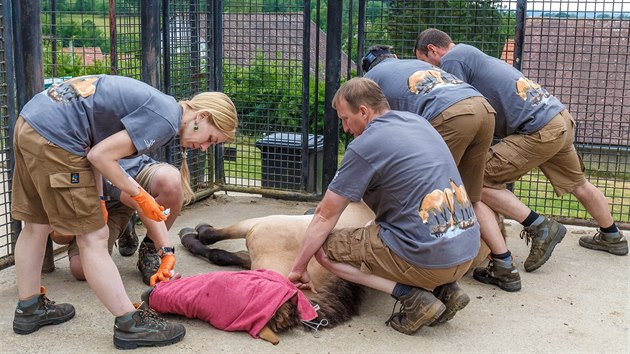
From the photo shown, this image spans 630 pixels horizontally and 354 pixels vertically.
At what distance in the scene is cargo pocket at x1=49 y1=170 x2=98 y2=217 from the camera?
3.53 meters

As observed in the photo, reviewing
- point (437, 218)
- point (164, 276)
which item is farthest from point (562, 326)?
point (164, 276)

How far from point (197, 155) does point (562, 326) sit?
3617 mm

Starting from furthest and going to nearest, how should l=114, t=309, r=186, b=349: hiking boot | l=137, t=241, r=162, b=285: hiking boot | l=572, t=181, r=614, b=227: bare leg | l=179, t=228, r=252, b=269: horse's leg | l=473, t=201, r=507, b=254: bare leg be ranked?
l=572, t=181, r=614, b=227: bare leg, l=179, t=228, r=252, b=269: horse's leg, l=473, t=201, r=507, b=254: bare leg, l=137, t=241, r=162, b=285: hiking boot, l=114, t=309, r=186, b=349: hiking boot

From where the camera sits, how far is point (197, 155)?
6703 millimetres

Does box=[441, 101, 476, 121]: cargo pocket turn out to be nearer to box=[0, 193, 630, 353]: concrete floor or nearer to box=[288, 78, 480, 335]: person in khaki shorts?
box=[288, 78, 480, 335]: person in khaki shorts

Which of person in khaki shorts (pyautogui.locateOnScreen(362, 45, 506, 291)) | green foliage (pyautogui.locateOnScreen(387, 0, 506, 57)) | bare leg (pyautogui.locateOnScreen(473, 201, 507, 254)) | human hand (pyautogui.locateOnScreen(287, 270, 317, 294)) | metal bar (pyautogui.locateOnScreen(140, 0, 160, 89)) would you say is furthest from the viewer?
green foliage (pyautogui.locateOnScreen(387, 0, 506, 57))

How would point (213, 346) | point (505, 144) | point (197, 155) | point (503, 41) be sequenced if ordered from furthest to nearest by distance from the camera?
point (197, 155), point (503, 41), point (505, 144), point (213, 346)

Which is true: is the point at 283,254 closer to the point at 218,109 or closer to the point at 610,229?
the point at 218,109

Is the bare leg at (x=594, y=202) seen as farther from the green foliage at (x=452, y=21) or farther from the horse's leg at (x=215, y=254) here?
the horse's leg at (x=215, y=254)

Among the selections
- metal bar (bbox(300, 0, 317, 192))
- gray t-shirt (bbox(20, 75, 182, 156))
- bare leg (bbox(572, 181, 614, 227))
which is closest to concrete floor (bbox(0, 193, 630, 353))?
bare leg (bbox(572, 181, 614, 227))

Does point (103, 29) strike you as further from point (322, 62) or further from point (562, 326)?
point (562, 326)

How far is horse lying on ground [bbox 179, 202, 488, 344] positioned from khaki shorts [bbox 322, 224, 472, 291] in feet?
0.74

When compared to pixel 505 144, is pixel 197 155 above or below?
below

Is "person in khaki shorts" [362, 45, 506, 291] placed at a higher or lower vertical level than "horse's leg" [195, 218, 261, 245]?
higher
